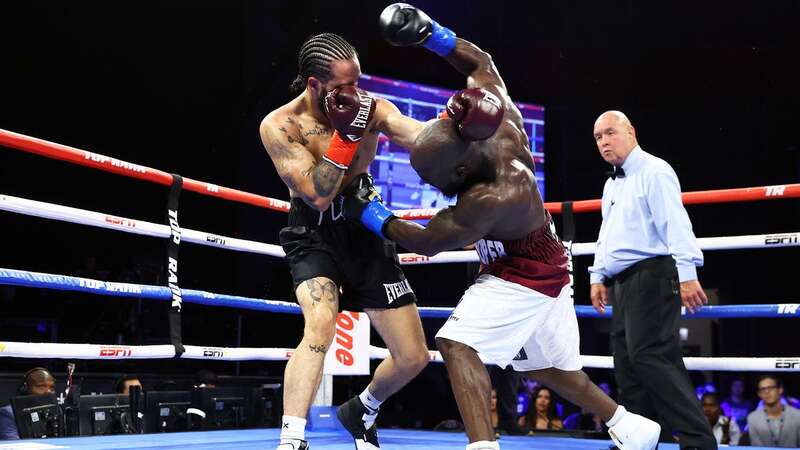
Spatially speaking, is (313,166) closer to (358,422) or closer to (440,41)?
(440,41)

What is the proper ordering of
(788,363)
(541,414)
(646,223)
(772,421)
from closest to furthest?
(788,363) < (646,223) < (772,421) < (541,414)

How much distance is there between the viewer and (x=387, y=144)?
8422 millimetres

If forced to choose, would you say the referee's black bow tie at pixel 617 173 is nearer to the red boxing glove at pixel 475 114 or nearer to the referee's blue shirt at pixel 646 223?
the referee's blue shirt at pixel 646 223

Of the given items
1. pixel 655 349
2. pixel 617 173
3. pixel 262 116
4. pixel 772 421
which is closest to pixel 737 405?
pixel 772 421

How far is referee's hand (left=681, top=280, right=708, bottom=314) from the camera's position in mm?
2873

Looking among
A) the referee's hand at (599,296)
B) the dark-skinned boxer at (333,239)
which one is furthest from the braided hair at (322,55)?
the referee's hand at (599,296)

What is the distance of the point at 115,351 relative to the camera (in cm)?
291

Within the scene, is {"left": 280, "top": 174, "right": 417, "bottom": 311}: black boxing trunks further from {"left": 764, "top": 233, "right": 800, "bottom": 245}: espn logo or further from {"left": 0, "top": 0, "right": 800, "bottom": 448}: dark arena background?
{"left": 0, "top": 0, "right": 800, "bottom": 448}: dark arena background

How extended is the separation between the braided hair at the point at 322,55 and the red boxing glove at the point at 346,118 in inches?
9.5

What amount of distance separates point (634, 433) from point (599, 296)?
851mm

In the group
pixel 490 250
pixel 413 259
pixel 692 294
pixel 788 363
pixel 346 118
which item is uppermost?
pixel 346 118

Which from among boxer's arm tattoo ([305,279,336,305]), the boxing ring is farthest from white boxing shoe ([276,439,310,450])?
the boxing ring

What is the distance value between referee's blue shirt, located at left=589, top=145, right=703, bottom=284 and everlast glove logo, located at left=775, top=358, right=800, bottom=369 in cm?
42

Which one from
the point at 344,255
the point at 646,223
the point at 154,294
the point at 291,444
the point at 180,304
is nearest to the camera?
the point at 291,444
